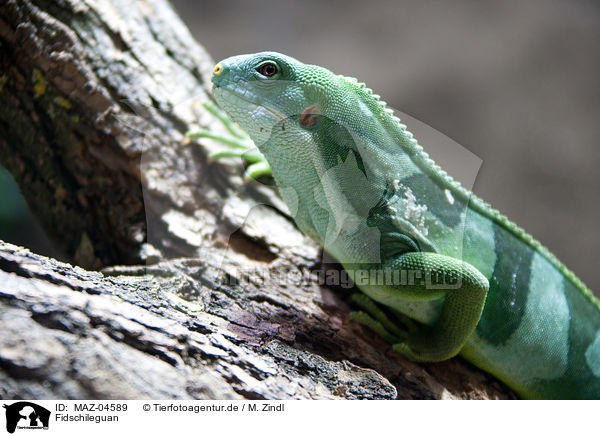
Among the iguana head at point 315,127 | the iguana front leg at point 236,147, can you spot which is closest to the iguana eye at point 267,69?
the iguana head at point 315,127

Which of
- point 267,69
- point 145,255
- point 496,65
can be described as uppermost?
point 496,65

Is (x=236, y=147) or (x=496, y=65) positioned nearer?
(x=236, y=147)

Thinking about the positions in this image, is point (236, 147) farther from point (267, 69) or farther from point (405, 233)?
point (405, 233)

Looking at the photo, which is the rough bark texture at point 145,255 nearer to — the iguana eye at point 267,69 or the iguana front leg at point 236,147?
the iguana front leg at point 236,147

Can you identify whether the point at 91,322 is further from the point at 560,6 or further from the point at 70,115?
the point at 560,6
